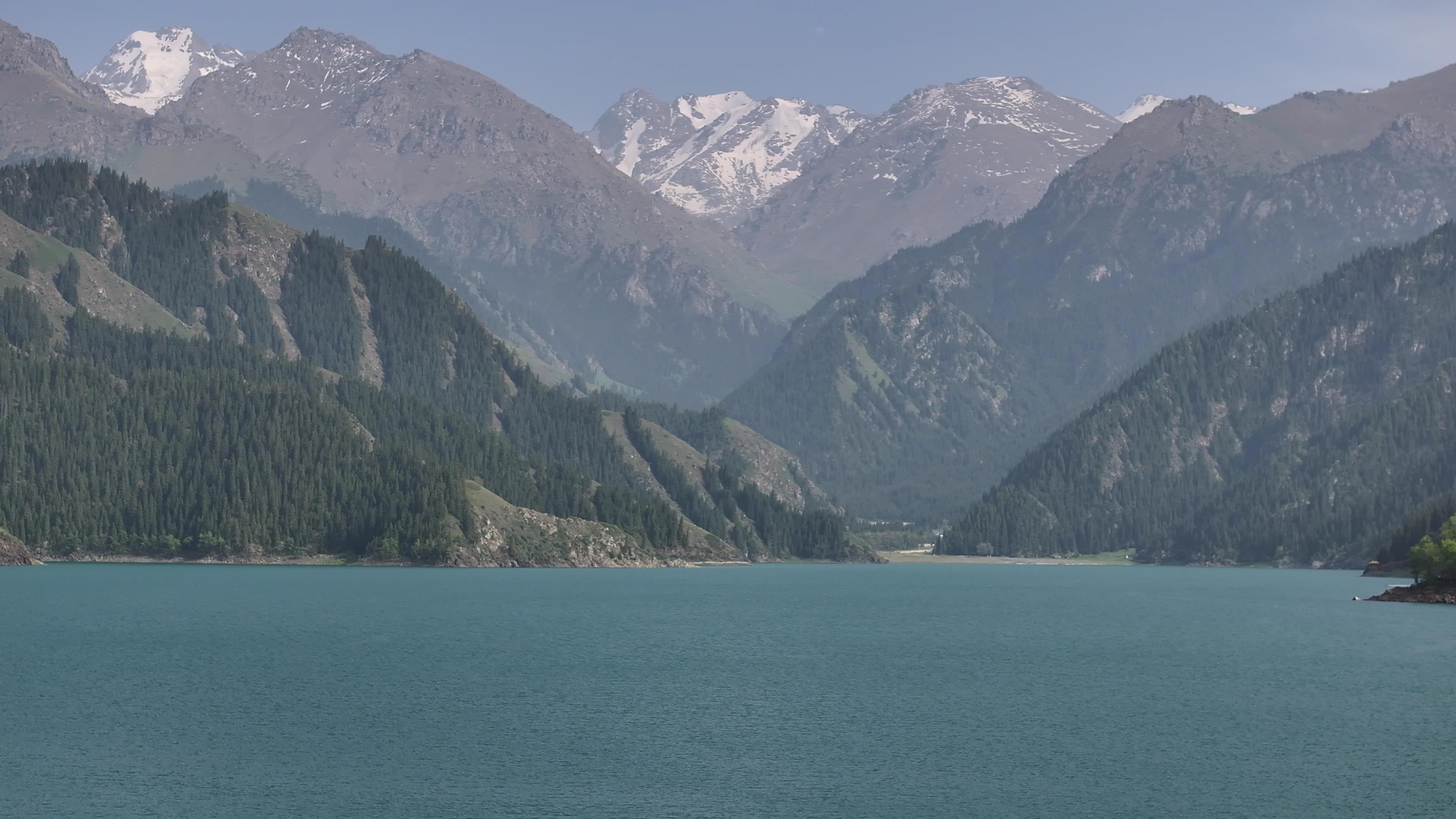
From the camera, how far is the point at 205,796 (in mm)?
92438

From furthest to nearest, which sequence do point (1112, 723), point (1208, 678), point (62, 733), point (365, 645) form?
point (365, 645) < point (1208, 678) < point (1112, 723) < point (62, 733)

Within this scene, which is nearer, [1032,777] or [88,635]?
[1032,777]

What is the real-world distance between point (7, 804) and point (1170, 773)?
65586 millimetres

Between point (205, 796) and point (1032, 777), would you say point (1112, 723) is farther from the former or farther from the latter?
point (205, 796)

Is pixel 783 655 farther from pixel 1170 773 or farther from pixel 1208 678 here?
pixel 1170 773

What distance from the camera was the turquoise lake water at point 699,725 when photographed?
9425cm

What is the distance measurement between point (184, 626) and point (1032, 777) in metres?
105

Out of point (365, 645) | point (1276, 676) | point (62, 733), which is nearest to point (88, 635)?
point (365, 645)

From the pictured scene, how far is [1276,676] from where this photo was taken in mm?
147625

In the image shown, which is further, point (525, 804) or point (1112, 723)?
point (1112, 723)

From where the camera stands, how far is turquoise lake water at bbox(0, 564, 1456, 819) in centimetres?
9425

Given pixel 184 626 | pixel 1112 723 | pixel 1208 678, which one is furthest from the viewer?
pixel 184 626

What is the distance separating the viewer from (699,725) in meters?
118

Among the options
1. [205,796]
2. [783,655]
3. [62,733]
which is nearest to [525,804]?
[205,796]
